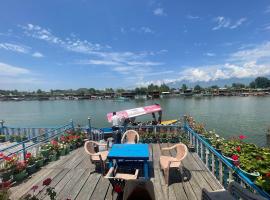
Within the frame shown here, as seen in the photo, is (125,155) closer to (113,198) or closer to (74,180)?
(113,198)

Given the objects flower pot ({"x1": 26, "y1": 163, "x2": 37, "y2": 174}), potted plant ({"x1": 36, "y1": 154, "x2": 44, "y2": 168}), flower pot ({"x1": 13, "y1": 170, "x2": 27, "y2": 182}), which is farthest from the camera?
potted plant ({"x1": 36, "y1": 154, "x2": 44, "y2": 168})

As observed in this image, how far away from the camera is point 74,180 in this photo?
5105 millimetres

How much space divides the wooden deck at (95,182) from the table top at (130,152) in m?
0.78

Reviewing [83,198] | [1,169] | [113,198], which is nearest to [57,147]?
[1,169]

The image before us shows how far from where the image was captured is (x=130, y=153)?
4723 mm

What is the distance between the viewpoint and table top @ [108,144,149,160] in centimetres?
450

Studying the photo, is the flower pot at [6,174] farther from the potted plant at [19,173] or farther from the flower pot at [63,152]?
the flower pot at [63,152]

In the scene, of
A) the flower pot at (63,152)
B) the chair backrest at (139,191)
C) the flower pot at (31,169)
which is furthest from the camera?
the flower pot at (63,152)

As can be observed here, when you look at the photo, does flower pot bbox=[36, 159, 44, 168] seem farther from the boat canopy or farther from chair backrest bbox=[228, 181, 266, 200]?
the boat canopy

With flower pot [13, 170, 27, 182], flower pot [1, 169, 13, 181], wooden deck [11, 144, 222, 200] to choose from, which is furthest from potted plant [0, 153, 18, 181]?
wooden deck [11, 144, 222, 200]

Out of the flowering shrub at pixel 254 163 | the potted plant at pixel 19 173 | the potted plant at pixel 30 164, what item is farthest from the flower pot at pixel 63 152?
the flowering shrub at pixel 254 163

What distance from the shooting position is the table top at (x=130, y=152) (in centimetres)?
450

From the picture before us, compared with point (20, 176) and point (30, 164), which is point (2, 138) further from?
point (20, 176)

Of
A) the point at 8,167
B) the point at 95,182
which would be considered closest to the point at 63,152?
the point at 8,167
